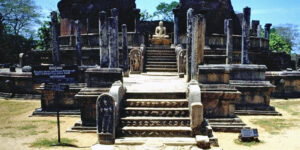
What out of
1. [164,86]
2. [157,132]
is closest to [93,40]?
[164,86]

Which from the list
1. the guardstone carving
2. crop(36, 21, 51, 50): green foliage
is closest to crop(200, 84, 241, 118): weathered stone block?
the guardstone carving

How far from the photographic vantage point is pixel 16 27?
35.5 meters

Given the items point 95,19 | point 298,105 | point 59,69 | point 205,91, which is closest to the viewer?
point 59,69

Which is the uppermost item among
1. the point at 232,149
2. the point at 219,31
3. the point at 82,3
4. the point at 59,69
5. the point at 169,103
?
the point at 82,3

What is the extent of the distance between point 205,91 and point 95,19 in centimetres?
1945

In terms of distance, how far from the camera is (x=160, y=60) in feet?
48.5

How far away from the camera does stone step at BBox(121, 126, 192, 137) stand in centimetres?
602

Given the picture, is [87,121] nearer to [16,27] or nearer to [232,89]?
[232,89]

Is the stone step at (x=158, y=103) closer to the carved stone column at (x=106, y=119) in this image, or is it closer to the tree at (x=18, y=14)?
the carved stone column at (x=106, y=119)

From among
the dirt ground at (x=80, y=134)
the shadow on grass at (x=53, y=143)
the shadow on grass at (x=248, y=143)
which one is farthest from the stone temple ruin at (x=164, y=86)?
the shadow on grass at (x=53, y=143)

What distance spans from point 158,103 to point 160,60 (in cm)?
807

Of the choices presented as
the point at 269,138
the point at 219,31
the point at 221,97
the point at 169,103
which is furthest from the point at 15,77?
the point at 219,31

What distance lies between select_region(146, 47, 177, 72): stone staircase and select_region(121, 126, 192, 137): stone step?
782 centimetres

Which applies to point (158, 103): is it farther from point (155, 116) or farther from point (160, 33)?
point (160, 33)
